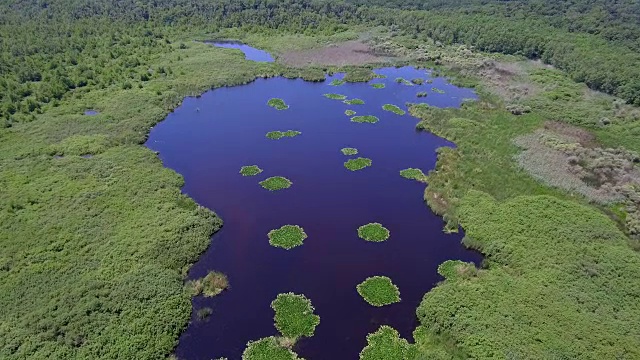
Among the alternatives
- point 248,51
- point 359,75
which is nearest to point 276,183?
point 359,75

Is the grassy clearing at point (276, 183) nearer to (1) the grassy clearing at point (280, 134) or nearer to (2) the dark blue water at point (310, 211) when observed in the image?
(2) the dark blue water at point (310, 211)

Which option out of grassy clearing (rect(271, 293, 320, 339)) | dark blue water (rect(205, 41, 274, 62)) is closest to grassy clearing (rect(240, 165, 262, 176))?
grassy clearing (rect(271, 293, 320, 339))

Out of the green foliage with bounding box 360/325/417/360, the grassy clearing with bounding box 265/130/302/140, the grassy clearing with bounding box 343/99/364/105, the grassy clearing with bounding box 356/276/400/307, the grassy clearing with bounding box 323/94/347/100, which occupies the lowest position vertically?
the green foliage with bounding box 360/325/417/360

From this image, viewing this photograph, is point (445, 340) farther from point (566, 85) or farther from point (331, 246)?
point (566, 85)

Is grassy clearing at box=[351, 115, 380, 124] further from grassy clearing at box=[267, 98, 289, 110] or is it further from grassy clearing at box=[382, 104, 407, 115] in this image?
grassy clearing at box=[267, 98, 289, 110]

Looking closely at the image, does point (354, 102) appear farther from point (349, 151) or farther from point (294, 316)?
point (294, 316)

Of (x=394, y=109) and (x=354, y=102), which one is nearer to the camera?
(x=394, y=109)
